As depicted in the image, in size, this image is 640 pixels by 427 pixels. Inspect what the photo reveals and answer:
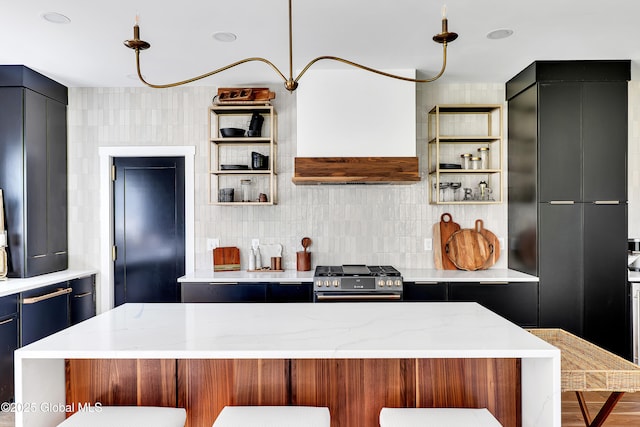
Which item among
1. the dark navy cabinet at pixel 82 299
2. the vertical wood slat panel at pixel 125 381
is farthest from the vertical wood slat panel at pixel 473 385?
the dark navy cabinet at pixel 82 299

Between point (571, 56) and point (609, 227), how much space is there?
138 cm

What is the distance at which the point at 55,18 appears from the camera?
2.69 m

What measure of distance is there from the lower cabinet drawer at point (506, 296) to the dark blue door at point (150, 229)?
8.35ft

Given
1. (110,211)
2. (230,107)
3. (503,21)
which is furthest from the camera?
(110,211)

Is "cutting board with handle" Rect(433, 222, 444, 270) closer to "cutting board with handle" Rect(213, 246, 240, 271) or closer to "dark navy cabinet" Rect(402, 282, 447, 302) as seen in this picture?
"dark navy cabinet" Rect(402, 282, 447, 302)

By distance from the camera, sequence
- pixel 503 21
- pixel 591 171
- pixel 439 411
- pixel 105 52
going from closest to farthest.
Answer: pixel 439 411 → pixel 503 21 → pixel 105 52 → pixel 591 171

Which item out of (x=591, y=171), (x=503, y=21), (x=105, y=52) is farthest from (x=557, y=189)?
(x=105, y=52)

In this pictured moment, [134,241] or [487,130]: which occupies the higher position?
[487,130]

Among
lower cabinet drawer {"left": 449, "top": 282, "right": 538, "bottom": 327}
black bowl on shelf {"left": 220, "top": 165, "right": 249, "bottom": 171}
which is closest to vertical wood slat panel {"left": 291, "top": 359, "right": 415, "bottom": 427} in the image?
lower cabinet drawer {"left": 449, "top": 282, "right": 538, "bottom": 327}

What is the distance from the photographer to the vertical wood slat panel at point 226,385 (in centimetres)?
182

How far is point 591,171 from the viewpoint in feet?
11.5

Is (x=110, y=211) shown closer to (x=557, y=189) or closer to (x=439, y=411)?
(x=439, y=411)

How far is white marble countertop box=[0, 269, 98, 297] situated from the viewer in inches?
120

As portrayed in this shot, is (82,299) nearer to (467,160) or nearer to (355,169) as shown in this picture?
(355,169)
